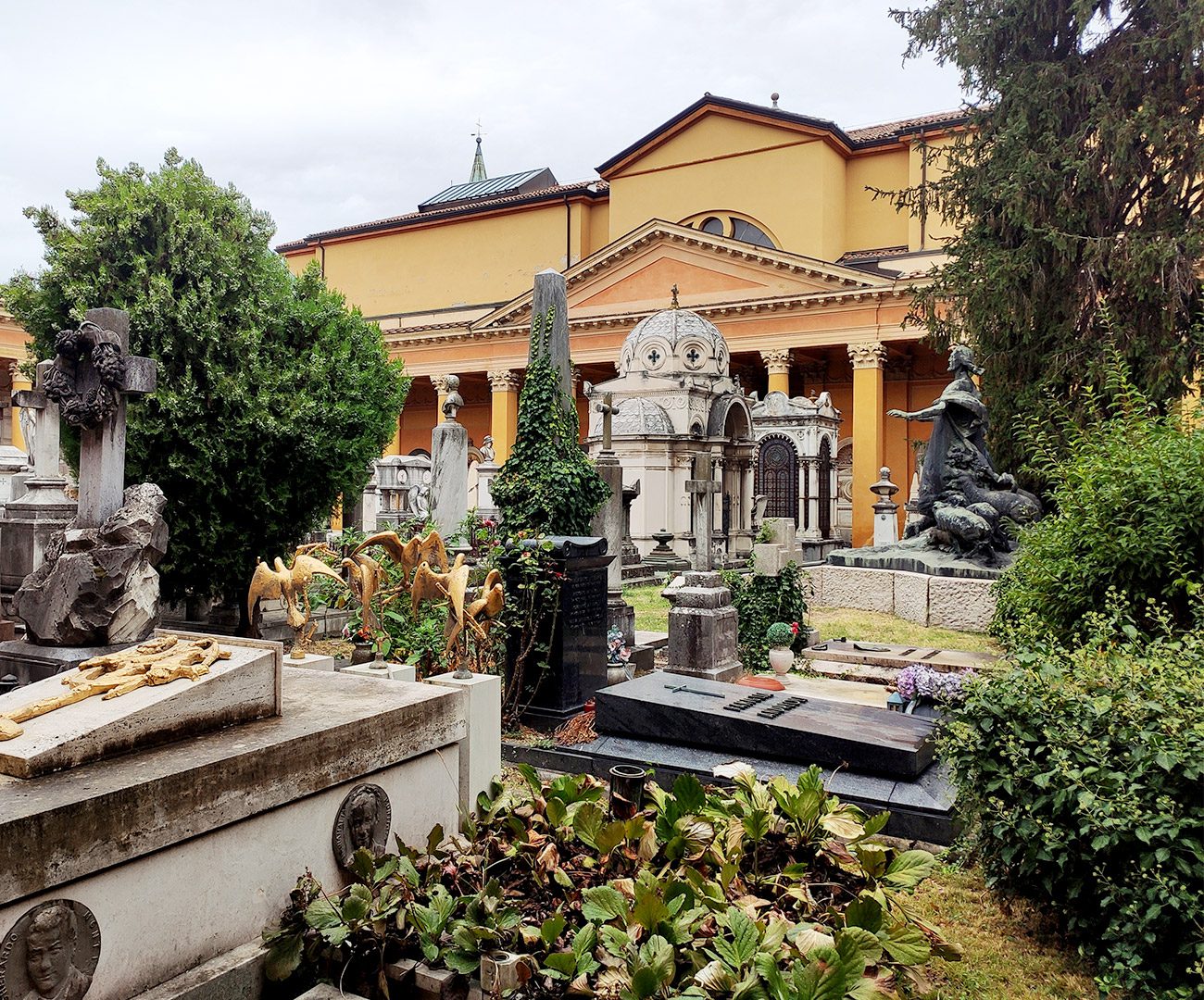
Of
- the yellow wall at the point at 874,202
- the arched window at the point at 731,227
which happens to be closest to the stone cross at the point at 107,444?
the arched window at the point at 731,227

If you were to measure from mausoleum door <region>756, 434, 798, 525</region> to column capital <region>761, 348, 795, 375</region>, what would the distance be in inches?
203

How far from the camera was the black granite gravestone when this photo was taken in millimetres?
6898

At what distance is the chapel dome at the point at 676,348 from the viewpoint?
23.1 meters

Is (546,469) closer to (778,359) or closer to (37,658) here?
(37,658)

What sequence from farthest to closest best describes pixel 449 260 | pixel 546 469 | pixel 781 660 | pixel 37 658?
1. pixel 449 260
2. pixel 781 660
3. pixel 546 469
4. pixel 37 658

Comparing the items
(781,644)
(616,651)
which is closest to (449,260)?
(781,644)

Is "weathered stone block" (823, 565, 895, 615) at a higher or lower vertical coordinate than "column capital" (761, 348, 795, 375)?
lower

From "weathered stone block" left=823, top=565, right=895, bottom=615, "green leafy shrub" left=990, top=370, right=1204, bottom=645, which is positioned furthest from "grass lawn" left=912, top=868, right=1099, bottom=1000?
"weathered stone block" left=823, top=565, right=895, bottom=615

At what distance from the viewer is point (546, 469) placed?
889 centimetres

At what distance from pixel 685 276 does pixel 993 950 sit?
29.0 metres

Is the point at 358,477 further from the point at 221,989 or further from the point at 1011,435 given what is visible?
the point at 1011,435

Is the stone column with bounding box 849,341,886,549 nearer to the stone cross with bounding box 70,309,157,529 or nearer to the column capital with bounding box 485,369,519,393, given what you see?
the column capital with bounding box 485,369,519,393

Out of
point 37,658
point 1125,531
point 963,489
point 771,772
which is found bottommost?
point 771,772

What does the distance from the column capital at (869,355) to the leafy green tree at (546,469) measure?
20.5 m
